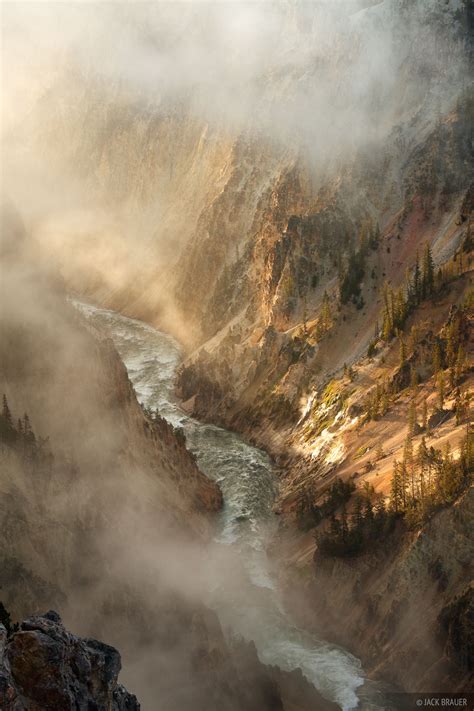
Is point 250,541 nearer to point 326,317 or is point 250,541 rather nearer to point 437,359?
point 437,359

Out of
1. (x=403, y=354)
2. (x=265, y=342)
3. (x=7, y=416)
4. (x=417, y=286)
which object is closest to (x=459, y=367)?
(x=403, y=354)

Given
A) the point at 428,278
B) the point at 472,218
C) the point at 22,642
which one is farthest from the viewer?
the point at 472,218

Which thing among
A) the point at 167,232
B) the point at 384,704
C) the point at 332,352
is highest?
the point at 167,232

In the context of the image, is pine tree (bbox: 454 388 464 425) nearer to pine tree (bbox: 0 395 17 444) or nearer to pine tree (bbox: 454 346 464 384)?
pine tree (bbox: 454 346 464 384)

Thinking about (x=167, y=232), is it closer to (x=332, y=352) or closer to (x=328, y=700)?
(x=332, y=352)

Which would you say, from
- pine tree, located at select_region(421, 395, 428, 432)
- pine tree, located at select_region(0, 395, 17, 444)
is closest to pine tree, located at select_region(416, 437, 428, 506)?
pine tree, located at select_region(421, 395, 428, 432)

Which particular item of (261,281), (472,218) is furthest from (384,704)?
(261,281)

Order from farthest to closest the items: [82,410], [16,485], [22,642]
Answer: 1. [82,410]
2. [16,485]
3. [22,642]
